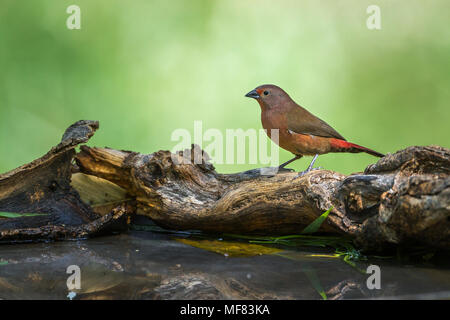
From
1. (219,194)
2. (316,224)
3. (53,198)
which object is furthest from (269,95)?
(53,198)

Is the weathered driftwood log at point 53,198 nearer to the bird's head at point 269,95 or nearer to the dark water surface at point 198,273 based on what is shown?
the dark water surface at point 198,273

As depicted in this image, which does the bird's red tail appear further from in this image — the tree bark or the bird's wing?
the tree bark

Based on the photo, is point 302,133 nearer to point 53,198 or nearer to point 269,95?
point 269,95

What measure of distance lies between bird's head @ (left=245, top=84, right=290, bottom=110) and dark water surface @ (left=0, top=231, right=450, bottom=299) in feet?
4.71

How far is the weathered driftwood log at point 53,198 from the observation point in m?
3.08

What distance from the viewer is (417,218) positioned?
87.5 inches

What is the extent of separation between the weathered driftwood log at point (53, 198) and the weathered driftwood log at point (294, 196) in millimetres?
245

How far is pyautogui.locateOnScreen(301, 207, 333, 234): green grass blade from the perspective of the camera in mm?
2672

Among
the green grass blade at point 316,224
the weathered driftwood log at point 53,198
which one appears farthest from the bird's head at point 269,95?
the weathered driftwood log at point 53,198

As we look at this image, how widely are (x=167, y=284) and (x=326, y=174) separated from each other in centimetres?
129

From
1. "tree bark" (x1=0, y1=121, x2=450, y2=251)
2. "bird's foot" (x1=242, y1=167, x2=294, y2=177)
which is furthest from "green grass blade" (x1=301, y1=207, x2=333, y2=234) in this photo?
"bird's foot" (x1=242, y1=167, x2=294, y2=177)
